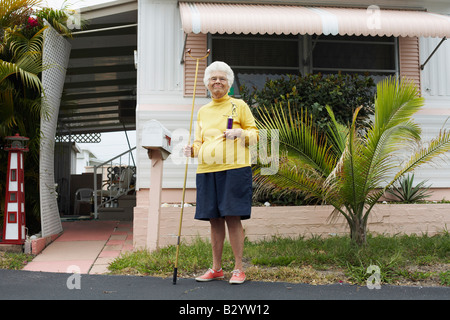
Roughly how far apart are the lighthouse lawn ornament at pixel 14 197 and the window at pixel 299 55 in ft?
9.29

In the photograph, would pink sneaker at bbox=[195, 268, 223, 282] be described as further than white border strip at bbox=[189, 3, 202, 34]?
No

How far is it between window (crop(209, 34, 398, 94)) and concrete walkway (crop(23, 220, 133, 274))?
8.46 ft

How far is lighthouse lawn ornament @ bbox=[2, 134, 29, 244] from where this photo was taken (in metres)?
4.93

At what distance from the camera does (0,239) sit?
516 centimetres

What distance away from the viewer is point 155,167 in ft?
15.0

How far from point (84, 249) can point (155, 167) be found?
143cm

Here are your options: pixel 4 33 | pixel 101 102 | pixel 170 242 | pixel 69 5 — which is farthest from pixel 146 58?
pixel 101 102

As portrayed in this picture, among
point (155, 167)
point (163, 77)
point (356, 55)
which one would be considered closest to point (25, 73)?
point (163, 77)

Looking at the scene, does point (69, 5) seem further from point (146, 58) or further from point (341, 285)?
point (341, 285)

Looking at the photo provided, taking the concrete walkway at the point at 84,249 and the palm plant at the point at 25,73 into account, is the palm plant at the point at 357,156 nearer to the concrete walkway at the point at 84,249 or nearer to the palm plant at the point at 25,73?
the concrete walkway at the point at 84,249

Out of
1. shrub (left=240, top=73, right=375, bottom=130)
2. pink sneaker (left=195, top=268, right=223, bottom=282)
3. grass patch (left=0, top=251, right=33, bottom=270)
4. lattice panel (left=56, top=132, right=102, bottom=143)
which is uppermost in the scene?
lattice panel (left=56, top=132, right=102, bottom=143)

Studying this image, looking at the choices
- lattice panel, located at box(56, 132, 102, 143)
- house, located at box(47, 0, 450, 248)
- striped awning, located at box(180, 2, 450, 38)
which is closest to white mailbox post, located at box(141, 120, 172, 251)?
house, located at box(47, 0, 450, 248)

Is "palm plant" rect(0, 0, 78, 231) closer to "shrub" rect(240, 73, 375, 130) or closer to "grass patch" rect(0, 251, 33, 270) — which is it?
"grass patch" rect(0, 251, 33, 270)

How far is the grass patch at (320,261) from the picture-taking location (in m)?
3.72
